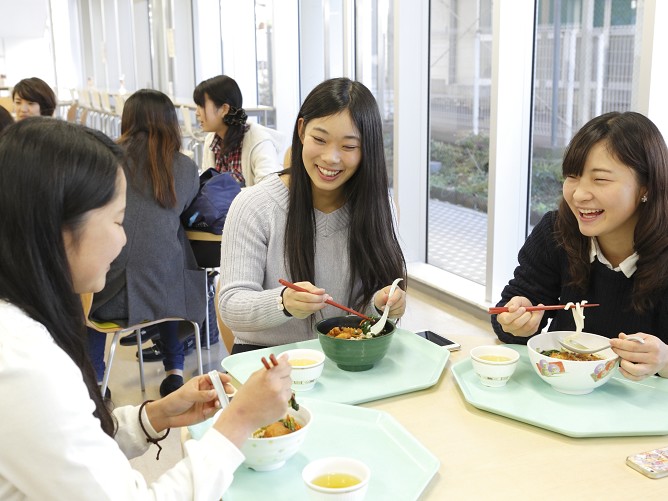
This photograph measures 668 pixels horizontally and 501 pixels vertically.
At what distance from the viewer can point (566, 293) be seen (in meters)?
1.65

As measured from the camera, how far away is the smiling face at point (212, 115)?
379cm

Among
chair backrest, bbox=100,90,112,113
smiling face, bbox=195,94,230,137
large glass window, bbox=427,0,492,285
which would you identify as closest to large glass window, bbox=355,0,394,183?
large glass window, bbox=427,0,492,285

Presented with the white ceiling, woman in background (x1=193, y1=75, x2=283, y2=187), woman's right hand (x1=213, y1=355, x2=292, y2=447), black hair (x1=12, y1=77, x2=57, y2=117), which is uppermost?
the white ceiling

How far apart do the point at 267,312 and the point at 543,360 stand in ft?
2.09

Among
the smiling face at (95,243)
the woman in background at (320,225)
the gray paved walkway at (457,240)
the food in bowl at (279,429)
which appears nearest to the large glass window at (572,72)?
the gray paved walkway at (457,240)

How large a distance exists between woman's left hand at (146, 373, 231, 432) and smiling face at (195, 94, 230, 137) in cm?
283

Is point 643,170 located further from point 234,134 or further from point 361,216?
point 234,134

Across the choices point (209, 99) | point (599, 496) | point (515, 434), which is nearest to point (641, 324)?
point (515, 434)

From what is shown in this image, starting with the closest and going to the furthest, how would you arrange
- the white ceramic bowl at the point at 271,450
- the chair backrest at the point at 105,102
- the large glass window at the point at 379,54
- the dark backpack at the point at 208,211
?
the white ceramic bowl at the point at 271,450
the dark backpack at the point at 208,211
the large glass window at the point at 379,54
the chair backrest at the point at 105,102

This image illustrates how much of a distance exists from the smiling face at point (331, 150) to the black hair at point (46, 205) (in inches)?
32.5

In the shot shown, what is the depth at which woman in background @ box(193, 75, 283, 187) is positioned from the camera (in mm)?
3775

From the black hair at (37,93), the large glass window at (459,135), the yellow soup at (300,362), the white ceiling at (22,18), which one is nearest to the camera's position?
the yellow soup at (300,362)

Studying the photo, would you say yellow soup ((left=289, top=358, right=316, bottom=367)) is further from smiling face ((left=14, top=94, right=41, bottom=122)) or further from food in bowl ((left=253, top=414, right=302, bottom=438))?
smiling face ((left=14, top=94, right=41, bottom=122))

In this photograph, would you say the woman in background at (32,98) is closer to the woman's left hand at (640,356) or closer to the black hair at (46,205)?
the black hair at (46,205)
